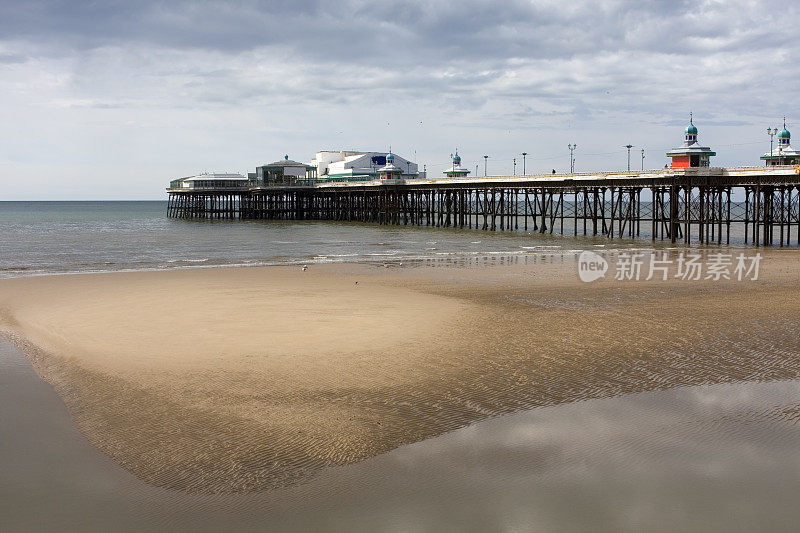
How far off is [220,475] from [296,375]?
12.1 ft

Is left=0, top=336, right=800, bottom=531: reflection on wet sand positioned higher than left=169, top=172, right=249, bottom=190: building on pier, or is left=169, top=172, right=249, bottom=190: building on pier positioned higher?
left=169, top=172, right=249, bottom=190: building on pier

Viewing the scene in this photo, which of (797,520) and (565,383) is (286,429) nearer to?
(565,383)

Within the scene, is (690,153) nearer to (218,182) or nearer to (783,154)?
(783,154)

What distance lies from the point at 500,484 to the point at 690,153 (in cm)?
3808

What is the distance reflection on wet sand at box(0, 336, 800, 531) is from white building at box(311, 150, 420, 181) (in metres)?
79.4

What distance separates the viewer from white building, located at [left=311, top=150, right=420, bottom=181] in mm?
90000

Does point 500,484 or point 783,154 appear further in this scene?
point 783,154

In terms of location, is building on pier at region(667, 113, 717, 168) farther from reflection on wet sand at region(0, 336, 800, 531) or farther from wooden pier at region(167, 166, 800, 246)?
reflection on wet sand at region(0, 336, 800, 531)

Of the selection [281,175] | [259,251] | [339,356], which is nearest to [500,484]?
[339,356]

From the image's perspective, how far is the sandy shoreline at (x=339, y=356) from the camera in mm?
8312

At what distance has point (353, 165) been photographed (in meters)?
94.1

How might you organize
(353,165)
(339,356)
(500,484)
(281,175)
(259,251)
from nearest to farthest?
(500,484), (339,356), (259,251), (281,175), (353,165)

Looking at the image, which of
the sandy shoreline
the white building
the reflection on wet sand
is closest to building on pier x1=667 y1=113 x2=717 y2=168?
the sandy shoreline

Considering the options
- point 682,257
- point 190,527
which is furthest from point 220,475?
point 682,257
